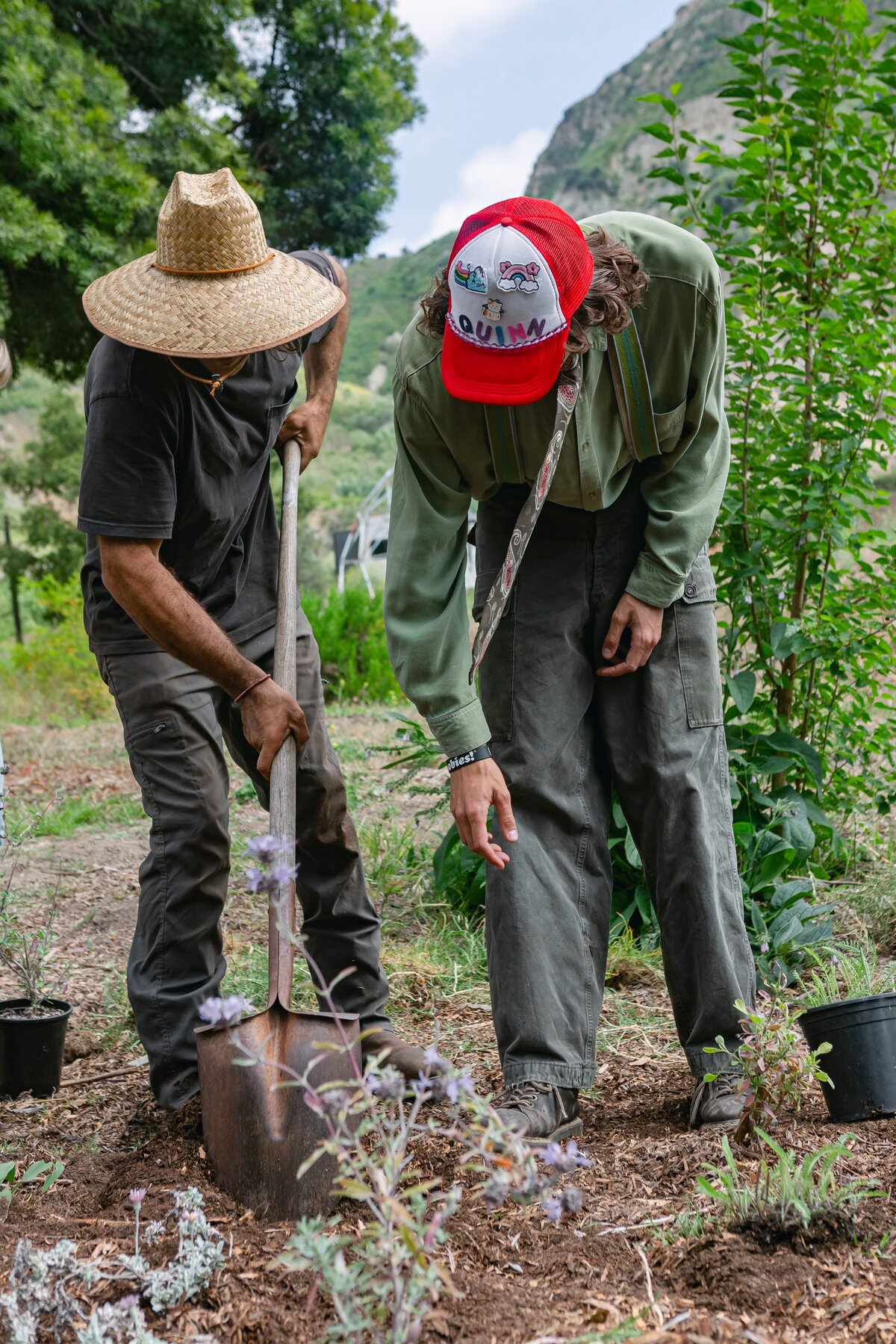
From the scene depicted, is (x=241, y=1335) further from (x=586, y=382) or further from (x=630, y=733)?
(x=586, y=382)

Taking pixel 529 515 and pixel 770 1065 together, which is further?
pixel 529 515

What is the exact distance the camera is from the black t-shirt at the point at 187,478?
2.33 m

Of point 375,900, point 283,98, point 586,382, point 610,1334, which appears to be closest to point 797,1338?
point 610,1334

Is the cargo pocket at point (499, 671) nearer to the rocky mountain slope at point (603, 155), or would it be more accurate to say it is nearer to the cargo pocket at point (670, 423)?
the cargo pocket at point (670, 423)

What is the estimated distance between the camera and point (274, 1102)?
6.36 ft

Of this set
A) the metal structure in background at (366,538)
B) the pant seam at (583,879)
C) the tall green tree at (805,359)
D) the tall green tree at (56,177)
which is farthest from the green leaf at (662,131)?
the metal structure in background at (366,538)

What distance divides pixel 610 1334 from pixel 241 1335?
0.50 meters

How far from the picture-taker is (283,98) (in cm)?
1087

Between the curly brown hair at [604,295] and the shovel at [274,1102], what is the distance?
0.99 meters

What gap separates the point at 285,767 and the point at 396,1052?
0.72 meters

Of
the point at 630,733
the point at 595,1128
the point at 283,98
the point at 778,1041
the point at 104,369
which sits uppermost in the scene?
the point at 283,98

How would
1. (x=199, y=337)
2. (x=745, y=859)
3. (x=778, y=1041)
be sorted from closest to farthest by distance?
(x=778, y=1041)
(x=199, y=337)
(x=745, y=859)

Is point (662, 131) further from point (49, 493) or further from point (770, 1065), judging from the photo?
point (49, 493)

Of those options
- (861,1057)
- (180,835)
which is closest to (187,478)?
(180,835)
